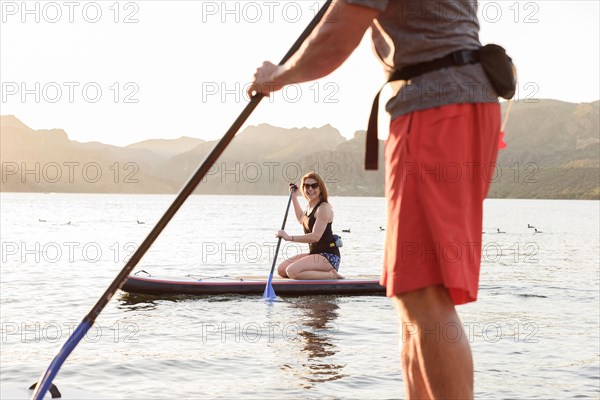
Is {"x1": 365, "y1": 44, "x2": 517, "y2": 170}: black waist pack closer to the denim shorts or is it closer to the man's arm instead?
the man's arm

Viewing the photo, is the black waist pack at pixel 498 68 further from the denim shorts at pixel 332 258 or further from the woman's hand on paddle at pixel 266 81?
the denim shorts at pixel 332 258

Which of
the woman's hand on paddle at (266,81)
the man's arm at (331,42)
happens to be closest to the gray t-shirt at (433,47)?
the man's arm at (331,42)

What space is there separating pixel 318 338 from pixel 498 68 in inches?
335

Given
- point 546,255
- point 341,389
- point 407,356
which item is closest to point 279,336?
point 341,389

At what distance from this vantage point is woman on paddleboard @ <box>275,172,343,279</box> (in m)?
13.6

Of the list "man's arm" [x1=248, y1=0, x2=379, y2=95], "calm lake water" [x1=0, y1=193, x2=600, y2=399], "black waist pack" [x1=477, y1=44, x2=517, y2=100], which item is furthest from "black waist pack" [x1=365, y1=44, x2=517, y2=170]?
"calm lake water" [x1=0, y1=193, x2=600, y2=399]

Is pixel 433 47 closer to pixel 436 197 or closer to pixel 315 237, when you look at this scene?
pixel 436 197

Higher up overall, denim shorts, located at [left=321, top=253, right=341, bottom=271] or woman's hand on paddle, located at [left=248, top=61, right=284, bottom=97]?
woman's hand on paddle, located at [left=248, top=61, right=284, bottom=97]

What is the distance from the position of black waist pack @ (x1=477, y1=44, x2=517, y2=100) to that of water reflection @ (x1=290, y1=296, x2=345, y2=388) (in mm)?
5697

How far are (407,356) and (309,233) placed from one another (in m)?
11.4

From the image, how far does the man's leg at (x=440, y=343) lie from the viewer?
2.67 m

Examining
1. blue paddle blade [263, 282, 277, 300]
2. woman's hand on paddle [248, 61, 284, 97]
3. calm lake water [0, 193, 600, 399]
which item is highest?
woman's hand on paddle [248, 61, 284, 97]

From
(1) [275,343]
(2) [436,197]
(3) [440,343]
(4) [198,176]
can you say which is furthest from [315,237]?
(2) [436,197]

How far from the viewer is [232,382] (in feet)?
26.7
